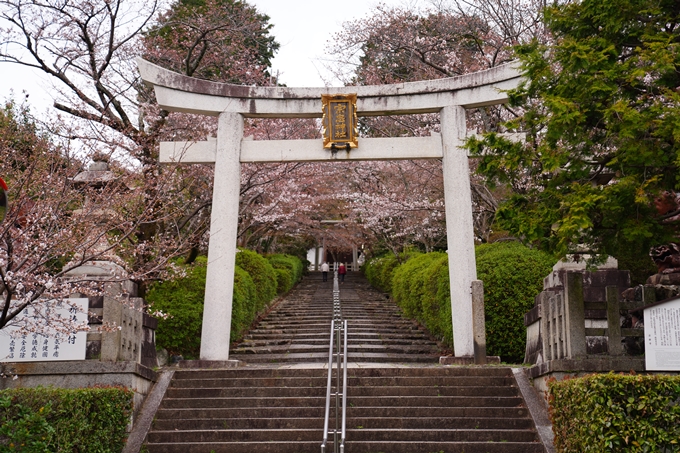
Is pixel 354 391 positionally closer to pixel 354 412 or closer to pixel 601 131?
pixel 354 412

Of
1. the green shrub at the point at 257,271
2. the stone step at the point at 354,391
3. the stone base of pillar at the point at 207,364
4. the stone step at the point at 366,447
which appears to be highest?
the green shrub at the point at 257,271

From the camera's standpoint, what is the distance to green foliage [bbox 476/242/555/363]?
11883mm

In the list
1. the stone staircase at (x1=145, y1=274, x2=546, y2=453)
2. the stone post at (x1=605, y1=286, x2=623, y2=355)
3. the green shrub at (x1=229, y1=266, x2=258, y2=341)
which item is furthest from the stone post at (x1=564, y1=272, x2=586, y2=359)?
the green shrub at (x1=229, y1=266, x2=258, y2=341)

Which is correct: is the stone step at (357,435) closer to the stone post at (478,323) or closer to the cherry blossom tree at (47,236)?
the cherry blossom tree at (47,236)

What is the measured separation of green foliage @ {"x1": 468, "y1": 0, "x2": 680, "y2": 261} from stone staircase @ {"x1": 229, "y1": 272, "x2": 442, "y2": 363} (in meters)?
6.59

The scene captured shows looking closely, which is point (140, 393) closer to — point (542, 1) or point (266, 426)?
point (266, 426)

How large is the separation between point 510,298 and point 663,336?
518cm

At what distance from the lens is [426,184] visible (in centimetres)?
1823

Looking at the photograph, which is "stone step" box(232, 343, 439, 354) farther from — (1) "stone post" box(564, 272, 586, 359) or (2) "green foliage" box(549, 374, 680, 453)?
(2) "green foliage" box(549, 374, 680, 453)

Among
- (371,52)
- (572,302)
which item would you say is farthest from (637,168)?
(371,52)

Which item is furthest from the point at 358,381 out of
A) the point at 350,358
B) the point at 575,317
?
the point at 350,358

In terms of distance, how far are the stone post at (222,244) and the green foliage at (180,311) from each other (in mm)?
948

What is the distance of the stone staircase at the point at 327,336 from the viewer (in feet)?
43.0

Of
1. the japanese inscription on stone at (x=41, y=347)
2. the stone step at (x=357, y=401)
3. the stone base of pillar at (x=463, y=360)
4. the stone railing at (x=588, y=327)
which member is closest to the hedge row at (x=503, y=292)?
the stone base of pillar at (x=463, y=360)
